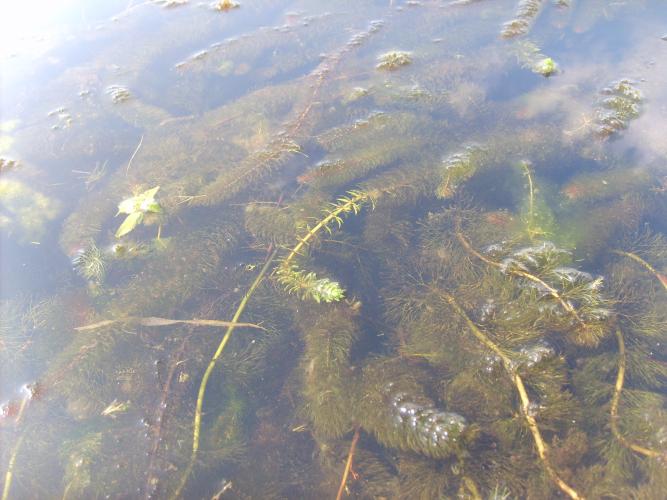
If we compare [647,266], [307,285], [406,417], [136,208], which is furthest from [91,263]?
[647,266]

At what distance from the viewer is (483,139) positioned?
3.63 metres

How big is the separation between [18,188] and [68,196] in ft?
1.39

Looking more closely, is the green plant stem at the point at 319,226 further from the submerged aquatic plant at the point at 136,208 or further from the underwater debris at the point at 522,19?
the underwater debris at the point at 522,19

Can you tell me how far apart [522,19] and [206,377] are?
4.84 meters

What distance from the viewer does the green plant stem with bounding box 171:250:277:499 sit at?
238cm

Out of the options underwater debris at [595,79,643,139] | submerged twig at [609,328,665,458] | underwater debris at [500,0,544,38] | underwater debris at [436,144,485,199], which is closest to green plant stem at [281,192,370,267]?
underwater debris at [436,144,485,199]

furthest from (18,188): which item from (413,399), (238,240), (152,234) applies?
(413,399)

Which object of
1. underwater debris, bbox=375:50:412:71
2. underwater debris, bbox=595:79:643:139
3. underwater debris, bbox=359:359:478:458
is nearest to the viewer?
underwater debris, bbox=359:359:478:458

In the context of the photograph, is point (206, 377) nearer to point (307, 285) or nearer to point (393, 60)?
point (307, 285)

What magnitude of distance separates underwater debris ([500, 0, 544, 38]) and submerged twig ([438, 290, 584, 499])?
3492 millimetres

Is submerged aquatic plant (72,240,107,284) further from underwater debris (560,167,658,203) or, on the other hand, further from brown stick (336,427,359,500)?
underwater debris (560,167,658,203)

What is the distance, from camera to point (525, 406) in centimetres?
209

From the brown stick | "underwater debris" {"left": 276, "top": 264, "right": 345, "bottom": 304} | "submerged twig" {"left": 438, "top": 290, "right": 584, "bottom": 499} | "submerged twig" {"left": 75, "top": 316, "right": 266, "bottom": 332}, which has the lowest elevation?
the brown stick

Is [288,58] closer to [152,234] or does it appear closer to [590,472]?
[152,234]
